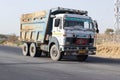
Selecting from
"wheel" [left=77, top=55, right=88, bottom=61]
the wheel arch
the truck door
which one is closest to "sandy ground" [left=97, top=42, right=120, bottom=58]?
"wheel" [left=77, top=55, right=88, bottom=61]

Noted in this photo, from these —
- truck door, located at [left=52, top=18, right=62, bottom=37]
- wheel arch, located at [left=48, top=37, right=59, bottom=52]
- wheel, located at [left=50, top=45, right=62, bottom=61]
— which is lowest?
wheel, located at [left=50, top=45, right=62, bottom=61]

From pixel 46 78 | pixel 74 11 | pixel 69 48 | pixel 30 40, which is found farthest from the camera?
pixel 30 40

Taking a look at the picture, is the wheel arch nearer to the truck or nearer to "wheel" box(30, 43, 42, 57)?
the truck

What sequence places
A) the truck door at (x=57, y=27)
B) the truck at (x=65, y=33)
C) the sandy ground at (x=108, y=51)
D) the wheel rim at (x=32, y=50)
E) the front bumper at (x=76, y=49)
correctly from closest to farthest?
the front bumper at (x=76, y=49) → the truck at (x=65, y=33) → the truck door at (x=57, y=27) → the wheel rim at (x=32, y=50) → the sandy ground at (x=108, y=51)

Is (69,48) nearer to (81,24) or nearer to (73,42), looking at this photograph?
(73,42)

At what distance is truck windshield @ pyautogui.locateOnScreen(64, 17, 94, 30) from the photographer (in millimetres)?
20578

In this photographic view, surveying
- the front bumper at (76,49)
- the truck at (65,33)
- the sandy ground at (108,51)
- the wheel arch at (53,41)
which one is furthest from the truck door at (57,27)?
the sandy ground at (108,51)

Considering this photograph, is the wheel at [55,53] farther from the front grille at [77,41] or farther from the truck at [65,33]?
the front grille at [77,41]

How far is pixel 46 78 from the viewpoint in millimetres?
12867

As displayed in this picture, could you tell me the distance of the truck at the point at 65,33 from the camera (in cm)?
2038

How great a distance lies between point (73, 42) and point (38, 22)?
13.4 ft

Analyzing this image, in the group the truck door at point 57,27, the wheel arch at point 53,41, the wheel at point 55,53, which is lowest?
the wheel at point 55,53

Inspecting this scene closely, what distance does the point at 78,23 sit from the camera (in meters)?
20.9

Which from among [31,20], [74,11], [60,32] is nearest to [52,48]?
[60,32]
